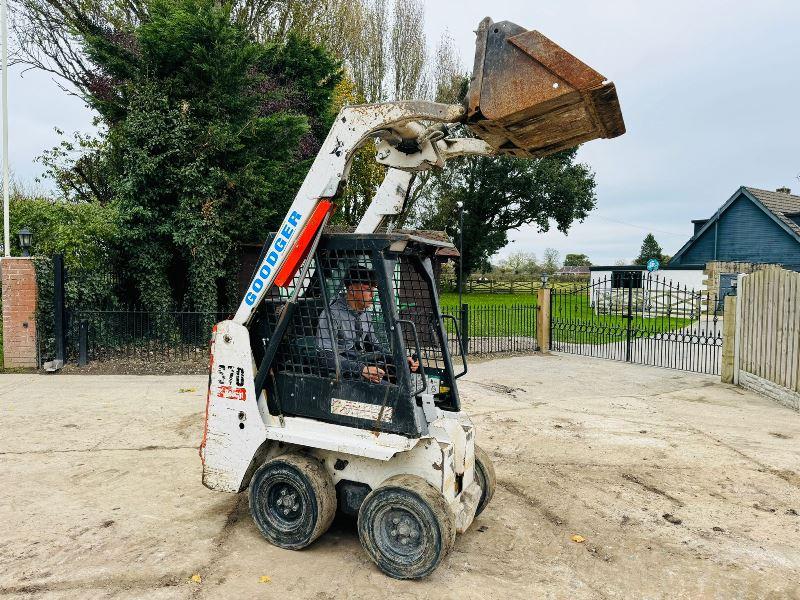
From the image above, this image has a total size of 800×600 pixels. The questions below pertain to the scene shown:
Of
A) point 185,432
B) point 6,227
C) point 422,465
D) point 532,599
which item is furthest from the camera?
point 6,227

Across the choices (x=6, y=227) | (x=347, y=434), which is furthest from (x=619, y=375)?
(x=6, y=227)

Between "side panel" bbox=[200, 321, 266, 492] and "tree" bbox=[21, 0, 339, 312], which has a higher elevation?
"tree" bbox=[21, 0, 339, 312]

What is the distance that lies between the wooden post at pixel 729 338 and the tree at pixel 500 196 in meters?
24.2

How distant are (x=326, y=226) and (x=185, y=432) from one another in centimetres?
430

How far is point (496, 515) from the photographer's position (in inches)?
189

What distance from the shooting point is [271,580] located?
3.65 metres

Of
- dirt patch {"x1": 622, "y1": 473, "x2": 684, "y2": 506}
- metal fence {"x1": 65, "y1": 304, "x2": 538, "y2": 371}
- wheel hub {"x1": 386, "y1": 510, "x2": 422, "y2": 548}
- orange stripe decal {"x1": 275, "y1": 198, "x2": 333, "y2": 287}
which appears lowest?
dirt patch {"x1": 622, "y1": 473, "x2": 684, "y2": 506}

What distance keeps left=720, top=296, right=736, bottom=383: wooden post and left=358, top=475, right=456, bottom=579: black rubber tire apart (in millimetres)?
9116

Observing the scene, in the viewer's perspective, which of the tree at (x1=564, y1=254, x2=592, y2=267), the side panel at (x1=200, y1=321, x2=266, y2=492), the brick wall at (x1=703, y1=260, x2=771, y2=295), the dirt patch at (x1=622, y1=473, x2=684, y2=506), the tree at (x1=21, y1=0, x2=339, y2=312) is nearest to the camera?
the side panel at (x1=200, y1=321, x2=266, y2=492)

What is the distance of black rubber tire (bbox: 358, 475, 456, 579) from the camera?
3572 mm

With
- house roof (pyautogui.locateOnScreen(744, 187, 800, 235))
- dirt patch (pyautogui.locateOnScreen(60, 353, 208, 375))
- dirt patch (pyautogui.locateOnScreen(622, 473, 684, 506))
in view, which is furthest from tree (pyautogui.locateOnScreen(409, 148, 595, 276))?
dirt patch (pyautogui.locateOnScreen(622, 473, 684, 506))

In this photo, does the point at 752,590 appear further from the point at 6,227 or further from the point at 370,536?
the point at 6,227

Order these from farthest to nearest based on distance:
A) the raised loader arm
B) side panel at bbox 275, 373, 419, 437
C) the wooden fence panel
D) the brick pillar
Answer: the brick pillar → the wooden fence panel → the raised loader arm → side panel at bbox 275, 373, 419, 437

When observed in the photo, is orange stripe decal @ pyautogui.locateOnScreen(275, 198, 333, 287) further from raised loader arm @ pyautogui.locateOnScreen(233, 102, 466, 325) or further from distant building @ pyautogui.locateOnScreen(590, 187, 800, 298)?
distant building @ pyautogui.locateOnScreen(590, 187, 800, 298)
